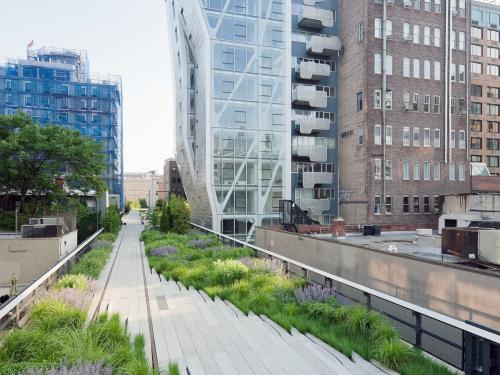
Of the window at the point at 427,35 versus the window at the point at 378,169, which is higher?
the window at the point at 427,35

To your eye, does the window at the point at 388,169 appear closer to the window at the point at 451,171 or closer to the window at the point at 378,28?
the window at the point at 451,171

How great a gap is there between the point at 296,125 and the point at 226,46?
1072 centimetres

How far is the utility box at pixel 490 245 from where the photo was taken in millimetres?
12164

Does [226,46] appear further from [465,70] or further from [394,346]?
[394,346]

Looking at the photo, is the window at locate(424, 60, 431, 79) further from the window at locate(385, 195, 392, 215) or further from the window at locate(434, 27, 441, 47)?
the window at locate(385, 195, 392, 215)

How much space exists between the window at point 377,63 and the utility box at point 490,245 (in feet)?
85.9

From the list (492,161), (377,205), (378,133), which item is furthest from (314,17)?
(492,161)

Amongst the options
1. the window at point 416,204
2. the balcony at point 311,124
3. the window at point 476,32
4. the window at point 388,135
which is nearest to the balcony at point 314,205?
the balcony at point 311,124

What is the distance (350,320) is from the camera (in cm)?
651

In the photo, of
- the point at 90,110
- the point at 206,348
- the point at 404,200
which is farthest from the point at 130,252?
the point at 90,110

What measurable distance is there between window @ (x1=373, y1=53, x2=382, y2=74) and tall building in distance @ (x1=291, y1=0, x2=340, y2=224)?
15.4 ft

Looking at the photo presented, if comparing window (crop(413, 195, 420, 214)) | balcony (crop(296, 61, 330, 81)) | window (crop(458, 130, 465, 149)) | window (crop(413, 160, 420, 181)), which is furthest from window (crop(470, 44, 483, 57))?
window (crop(413, 195, 420, 214))

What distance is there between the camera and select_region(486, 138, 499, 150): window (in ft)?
182

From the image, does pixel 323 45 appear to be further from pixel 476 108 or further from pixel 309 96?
pixel 476 108
